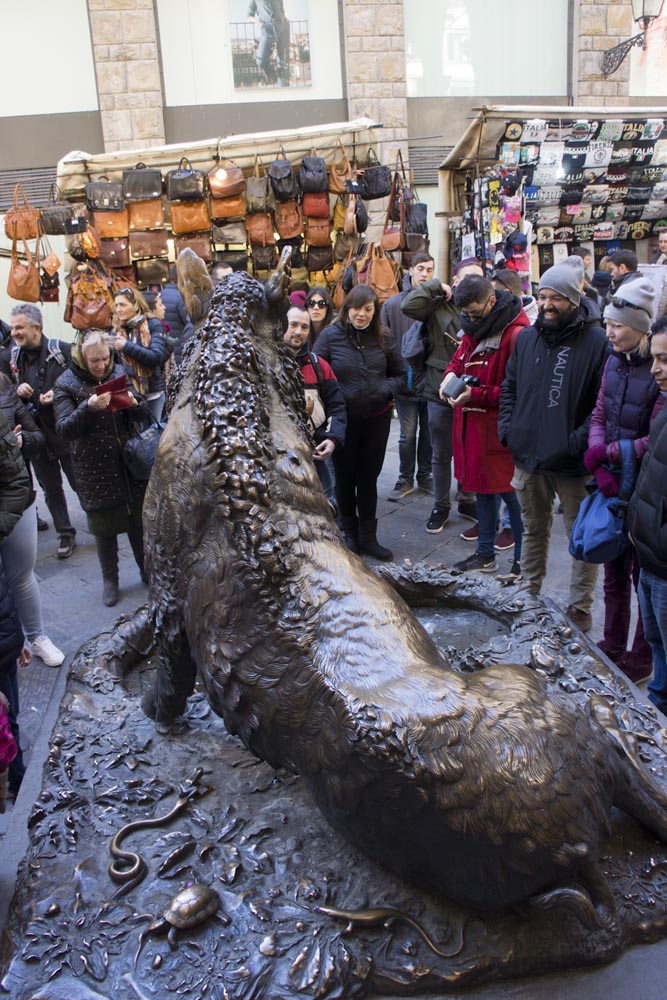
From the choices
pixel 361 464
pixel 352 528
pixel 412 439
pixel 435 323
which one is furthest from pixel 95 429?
pixel 412 439

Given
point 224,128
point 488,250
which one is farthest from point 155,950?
point 224,128

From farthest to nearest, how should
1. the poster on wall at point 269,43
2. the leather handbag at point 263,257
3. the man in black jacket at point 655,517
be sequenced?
the poster on wall at point 269,43, the leather handbag at point 263,257, the man in black jacket at point 655,517

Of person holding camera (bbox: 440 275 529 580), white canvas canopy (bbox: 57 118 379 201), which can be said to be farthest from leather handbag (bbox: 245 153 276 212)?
person holding camera (bbox: 440 275 529 580)

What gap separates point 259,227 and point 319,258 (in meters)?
0.79

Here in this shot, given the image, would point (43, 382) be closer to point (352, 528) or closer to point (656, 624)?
point (352, 528)

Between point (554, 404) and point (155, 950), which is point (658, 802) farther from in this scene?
point (554, 404)

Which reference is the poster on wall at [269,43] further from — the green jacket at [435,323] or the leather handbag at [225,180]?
the green jacket at [435,323]

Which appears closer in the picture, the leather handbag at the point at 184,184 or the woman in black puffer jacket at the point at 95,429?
the woman in black puffer jacket at the point at 95,429

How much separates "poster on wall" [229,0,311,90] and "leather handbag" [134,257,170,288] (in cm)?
543

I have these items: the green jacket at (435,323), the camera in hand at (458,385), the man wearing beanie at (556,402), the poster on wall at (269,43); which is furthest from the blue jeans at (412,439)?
the poster on wall at (269,43)

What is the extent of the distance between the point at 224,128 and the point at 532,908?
476 inches

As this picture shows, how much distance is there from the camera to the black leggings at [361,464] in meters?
4.87

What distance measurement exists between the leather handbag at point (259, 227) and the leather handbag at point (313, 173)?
1.64 feet

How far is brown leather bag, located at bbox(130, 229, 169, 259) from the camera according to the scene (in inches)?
293
